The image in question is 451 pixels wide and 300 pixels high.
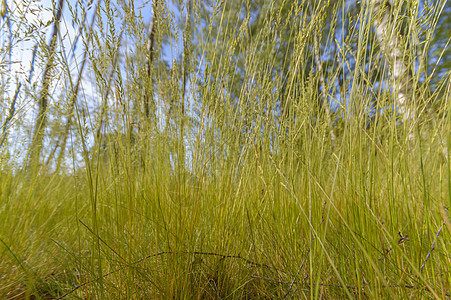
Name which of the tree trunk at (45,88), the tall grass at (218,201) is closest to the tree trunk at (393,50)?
the tall grass at (218,201)

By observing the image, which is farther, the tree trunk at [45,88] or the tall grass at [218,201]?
the tree trunk at [45,88]

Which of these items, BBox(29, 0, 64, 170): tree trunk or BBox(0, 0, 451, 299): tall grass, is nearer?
BBox(0, 0, 451, 299): tall grass

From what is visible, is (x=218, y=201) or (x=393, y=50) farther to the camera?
(x=218, y=201)

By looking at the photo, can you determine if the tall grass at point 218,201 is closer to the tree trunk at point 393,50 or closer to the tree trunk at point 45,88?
the tree trunk at point 393,50

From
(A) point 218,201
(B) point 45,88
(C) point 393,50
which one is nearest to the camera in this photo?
(C) point 393,50

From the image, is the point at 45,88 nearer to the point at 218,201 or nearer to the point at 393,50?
the point at 218,201

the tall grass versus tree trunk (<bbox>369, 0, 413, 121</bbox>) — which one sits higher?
tree trunk (<bbox>369, 0, 413, 121</bbox>)

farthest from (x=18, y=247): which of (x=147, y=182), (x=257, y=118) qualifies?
(x=257, y=118)

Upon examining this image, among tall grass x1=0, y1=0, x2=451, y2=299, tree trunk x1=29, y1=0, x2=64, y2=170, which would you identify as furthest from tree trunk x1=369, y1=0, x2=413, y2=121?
tree trunk x1=29, y1=0, x2=64, y2=170

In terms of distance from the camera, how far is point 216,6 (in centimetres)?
74

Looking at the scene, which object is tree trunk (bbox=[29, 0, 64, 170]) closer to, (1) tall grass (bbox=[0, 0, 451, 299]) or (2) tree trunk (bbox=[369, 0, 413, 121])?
(1) tall grass (bbox=[0, 0, 451, 299])

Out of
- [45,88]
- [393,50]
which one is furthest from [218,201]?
[45,88]

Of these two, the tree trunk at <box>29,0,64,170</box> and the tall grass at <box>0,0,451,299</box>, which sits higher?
the tree trunk at <box>29,0,64,170</box>

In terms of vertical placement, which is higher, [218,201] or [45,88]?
[45,88]
